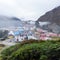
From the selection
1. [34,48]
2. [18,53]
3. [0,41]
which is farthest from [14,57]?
[0,41]

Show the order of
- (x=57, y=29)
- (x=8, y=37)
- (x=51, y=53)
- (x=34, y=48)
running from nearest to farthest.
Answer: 1. (x=51, y=53)
2. (x=34, y=48)
3. (x=57, y=29)
4. (x=8, y=37)

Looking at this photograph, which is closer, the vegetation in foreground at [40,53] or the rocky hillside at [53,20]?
the vegetation in foreground at [40,53]

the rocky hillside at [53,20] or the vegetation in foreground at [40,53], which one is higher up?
the rocky hillside at [53,20]

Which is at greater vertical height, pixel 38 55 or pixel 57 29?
pixel 57 29

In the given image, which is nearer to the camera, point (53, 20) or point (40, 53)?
point (40, 53)

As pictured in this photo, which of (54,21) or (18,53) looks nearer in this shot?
(18,53)

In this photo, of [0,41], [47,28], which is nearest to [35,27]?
[47,28]

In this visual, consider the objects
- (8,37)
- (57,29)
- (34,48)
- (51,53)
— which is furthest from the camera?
(8,37)

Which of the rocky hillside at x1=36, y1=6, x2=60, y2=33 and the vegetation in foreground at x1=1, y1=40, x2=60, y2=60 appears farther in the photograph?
the rocky hillside at x1=36, y1=6, x2=60, y2=33

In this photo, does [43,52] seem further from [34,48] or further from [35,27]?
[35,27]

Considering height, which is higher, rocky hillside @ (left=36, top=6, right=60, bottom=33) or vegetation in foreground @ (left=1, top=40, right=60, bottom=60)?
rocky hillside @ (left=36, top=6, right=60, bottom=33)
